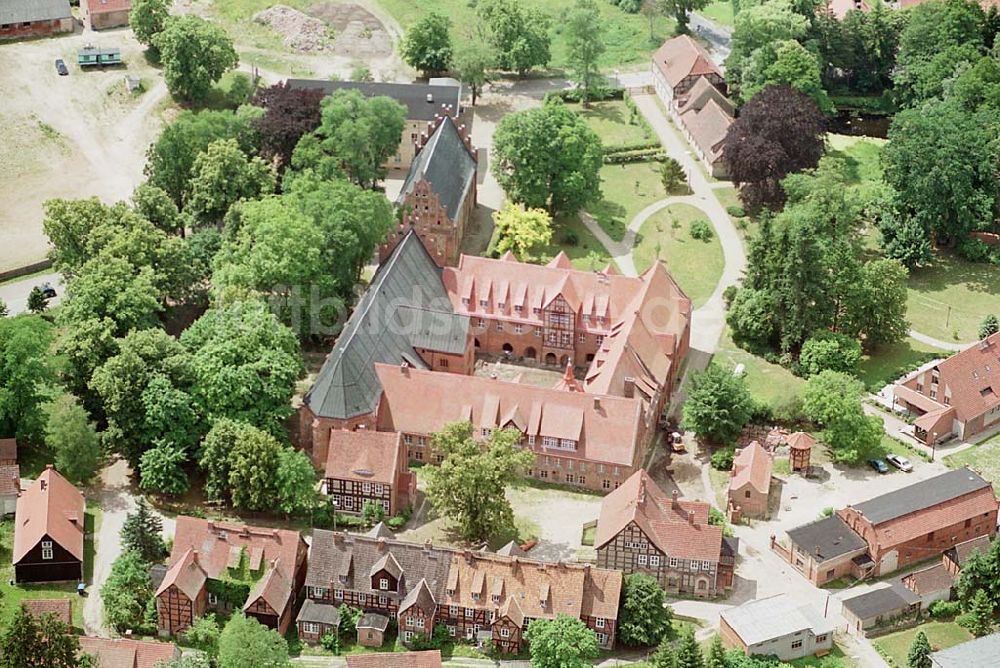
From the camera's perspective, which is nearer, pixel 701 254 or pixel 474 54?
pixel 701 254

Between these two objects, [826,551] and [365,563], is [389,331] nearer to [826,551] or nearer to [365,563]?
[365,563]

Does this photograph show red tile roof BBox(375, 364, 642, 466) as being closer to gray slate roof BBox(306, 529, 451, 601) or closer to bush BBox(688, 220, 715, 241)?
gray slate roof BBox(306, 529, 451, 601)

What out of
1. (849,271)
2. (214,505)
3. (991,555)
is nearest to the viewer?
(991,555)

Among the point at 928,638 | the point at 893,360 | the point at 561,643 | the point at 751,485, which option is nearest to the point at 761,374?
the point at 893,360

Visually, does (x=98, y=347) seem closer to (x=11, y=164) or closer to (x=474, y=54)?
(x=11, y=164)

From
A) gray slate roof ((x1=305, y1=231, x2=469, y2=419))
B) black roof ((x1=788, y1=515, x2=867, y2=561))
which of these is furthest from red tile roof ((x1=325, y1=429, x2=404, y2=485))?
black roof ((x1=788, y1=515, x2=867, y2=561))

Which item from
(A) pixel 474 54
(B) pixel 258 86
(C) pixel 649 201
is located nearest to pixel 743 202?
(C) pixel 649 201
